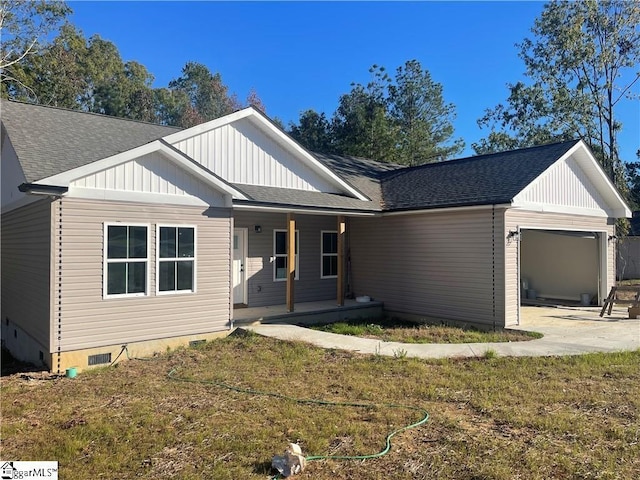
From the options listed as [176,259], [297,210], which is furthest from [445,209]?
[176,259]

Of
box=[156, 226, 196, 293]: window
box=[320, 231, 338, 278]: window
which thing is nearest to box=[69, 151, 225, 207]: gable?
box=[156, 226, 196, 293]: window

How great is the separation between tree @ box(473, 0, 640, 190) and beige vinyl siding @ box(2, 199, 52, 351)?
2517cm

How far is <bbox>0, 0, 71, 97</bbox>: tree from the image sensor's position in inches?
862

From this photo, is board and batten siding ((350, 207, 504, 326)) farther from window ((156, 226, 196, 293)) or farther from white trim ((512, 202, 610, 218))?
window ((156, 226, 196, 293))

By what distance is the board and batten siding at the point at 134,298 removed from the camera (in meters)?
7.85

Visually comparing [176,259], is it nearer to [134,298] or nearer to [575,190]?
[134,298]

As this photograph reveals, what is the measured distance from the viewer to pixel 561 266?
16547 mm

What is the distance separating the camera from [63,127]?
1031 centimetres

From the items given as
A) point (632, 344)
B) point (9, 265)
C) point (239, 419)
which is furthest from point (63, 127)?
point (632, 344)

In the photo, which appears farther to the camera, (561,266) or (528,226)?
(561,266)

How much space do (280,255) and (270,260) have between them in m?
0.38

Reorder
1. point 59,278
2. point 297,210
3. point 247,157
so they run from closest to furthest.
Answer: point 59,278, point 297,210, point 247,157

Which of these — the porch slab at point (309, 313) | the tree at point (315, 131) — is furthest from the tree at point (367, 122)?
the porch slab at point (309, 313)

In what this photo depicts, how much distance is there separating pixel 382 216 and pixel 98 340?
26.3 feet
